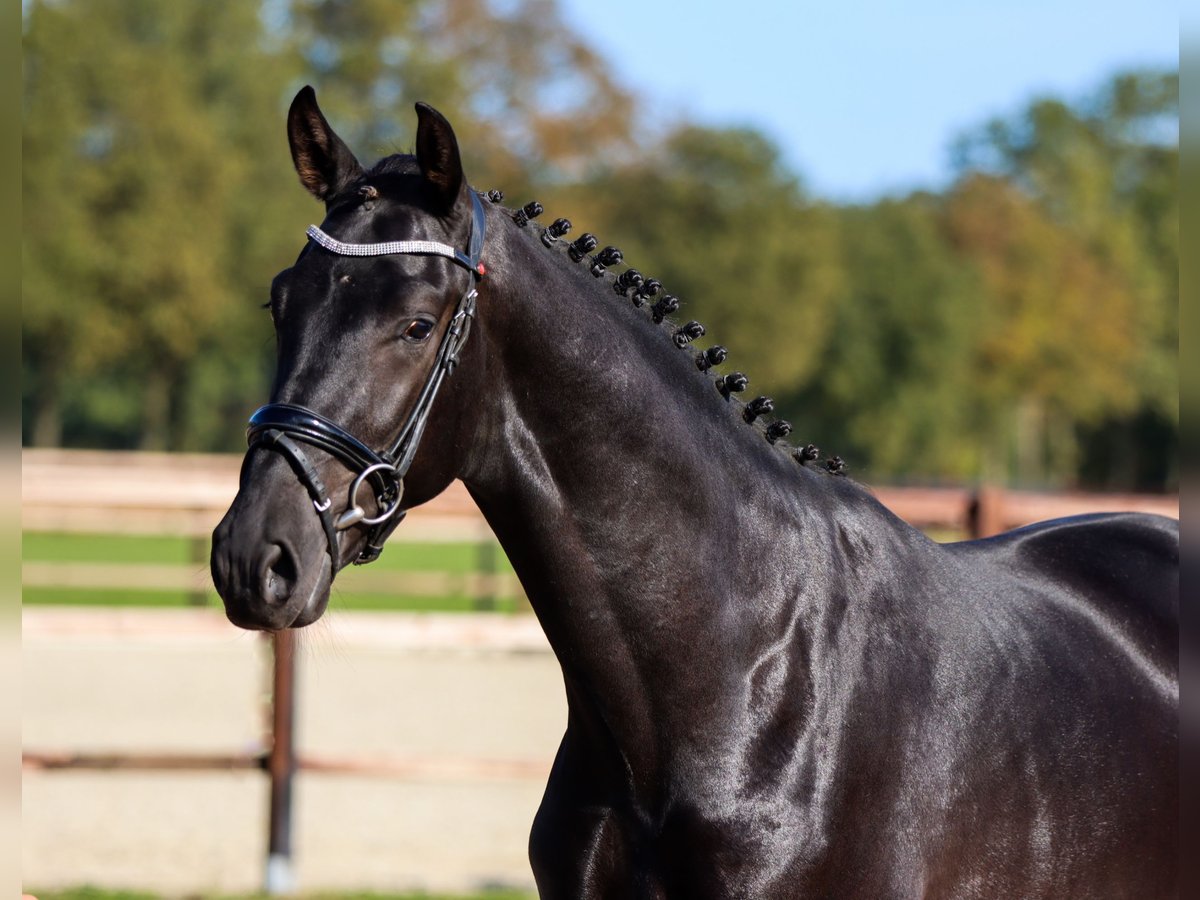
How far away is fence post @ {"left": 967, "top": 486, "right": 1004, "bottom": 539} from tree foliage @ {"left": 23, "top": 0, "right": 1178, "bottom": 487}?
21.4 m

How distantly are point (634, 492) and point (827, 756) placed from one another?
0.59 metres

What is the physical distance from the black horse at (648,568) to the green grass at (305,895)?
3.50 m

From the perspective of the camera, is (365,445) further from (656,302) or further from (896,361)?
(896,361)

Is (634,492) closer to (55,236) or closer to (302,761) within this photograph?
(302,761)

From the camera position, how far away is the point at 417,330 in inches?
93.0

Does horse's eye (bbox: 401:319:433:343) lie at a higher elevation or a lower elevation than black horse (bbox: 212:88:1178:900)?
higher

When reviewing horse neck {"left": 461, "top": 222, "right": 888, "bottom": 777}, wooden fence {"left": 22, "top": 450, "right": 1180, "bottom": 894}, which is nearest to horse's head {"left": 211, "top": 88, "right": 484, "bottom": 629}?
horse neck {"left": 461, "top": 222, "right": 888, "bottom": 777}

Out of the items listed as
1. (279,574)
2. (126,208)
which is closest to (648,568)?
(279,574)

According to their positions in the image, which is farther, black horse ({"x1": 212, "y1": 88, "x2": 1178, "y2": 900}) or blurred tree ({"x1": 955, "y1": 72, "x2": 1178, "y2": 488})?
blurred tree ({"x1": 955, "y1": 72, "x2": 1178, "y2": 488})

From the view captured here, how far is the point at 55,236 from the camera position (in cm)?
3009

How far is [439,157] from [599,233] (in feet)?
112

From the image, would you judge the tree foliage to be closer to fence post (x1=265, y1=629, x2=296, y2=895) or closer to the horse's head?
fence post (x1=265, y1=629, x2=296, y2=895)

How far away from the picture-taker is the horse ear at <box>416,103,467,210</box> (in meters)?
2.36

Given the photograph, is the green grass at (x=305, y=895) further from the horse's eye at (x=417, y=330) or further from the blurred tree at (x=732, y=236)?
the blurred tree at (x=732, y=236)
